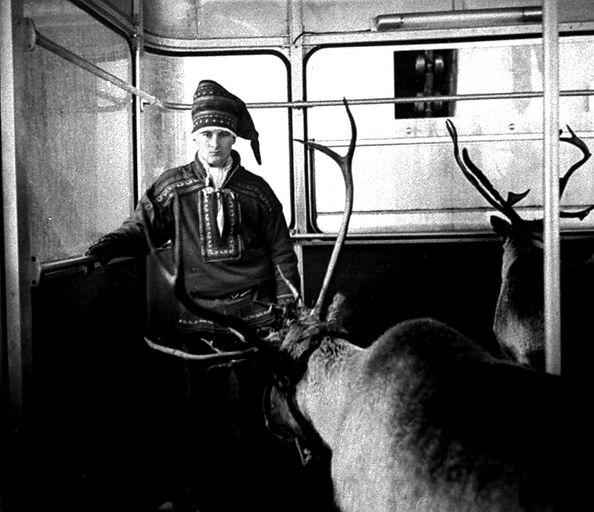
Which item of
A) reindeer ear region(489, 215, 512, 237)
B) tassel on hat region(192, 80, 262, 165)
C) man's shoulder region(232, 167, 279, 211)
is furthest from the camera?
reindeer ear region(489, 215, 512, 237)

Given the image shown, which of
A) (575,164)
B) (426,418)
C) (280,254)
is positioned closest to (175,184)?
(280,254)

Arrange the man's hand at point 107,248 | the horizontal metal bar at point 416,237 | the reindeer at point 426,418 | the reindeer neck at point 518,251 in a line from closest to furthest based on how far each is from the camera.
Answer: the reindeer at point 426,418
the man's hand at point 107,248
the reindeer neck at point 518,251
the horizontal metal bar at point 416,237

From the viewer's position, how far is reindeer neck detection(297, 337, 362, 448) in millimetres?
2215

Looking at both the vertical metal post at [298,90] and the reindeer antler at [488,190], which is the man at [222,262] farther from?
the reindeer antler at [488,190]

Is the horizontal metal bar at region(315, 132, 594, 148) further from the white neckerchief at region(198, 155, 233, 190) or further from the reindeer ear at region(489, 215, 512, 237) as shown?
the white neckerchief at region(198, 155, 233, 190)

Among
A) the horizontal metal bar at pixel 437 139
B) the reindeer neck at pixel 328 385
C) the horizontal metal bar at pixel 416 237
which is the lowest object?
the reindeer neck at pixel 328 385

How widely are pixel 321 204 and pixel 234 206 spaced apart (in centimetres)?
116

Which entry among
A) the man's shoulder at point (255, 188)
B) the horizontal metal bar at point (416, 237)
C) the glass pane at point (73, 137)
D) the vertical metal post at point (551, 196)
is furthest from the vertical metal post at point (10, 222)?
the horizontal metal bar at point (416, 237)

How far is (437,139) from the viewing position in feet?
15.1

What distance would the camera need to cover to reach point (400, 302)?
15.0ft

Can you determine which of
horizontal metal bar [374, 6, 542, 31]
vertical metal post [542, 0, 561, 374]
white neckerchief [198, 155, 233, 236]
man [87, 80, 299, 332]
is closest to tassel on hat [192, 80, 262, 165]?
man [87, 80, 299, 332]

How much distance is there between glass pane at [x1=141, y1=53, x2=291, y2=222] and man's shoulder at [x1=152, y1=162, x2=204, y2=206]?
1.01 metres

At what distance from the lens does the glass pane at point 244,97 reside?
459 cm

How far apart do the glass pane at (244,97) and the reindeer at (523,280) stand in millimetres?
1053
